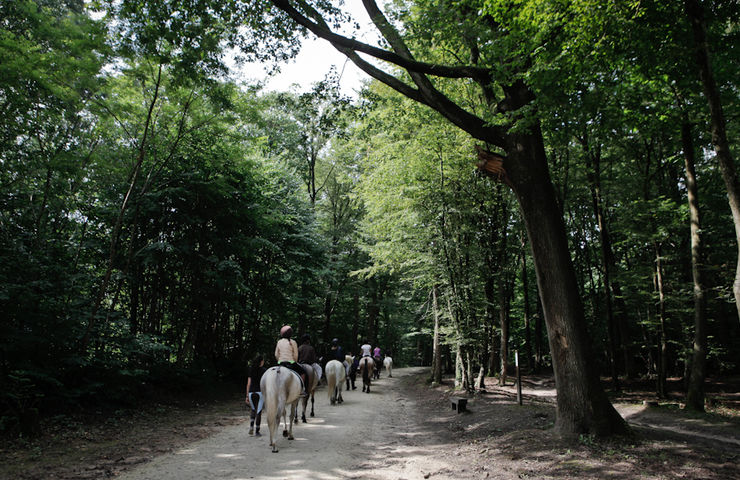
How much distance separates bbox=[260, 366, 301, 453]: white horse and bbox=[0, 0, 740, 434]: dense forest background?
12.9 feet

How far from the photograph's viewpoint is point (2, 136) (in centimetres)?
859

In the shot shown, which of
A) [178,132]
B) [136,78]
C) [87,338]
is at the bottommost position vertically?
[87,338]

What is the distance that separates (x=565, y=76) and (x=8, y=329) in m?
10.7

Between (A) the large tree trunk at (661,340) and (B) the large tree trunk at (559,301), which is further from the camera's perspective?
(A) the large tree trunk at (661,340)

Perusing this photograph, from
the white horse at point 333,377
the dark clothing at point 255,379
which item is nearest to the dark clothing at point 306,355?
the white horse at point 333,377

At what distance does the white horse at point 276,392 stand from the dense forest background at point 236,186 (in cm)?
392

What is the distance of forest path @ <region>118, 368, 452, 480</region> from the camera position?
5.19 meters

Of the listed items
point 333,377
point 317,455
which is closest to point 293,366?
point 317,455

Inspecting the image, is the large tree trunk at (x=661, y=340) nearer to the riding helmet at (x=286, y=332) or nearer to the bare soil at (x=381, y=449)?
the bare soil at (x=381, y=449)

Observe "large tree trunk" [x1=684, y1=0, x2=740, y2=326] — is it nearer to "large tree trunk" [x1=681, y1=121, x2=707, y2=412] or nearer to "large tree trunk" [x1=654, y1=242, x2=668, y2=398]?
"large tree trunk" [x1=681, y1=121, x2=707, y2=412]

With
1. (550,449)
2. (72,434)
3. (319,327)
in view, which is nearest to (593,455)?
(550,449)

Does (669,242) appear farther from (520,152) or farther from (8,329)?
(8,329)

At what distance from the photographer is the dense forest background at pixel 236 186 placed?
6.93 meters

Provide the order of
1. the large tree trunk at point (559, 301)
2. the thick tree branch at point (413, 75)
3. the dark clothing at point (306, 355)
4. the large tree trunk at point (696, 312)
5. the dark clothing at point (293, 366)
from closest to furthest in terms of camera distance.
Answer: the large tree trunk at point (559, 301) < the thick tree branch at point (413, 75) < the dark clothing at point (293, 366) < the large tree trunk at point (696, 312) < the dark clothing at point (306, 355)
